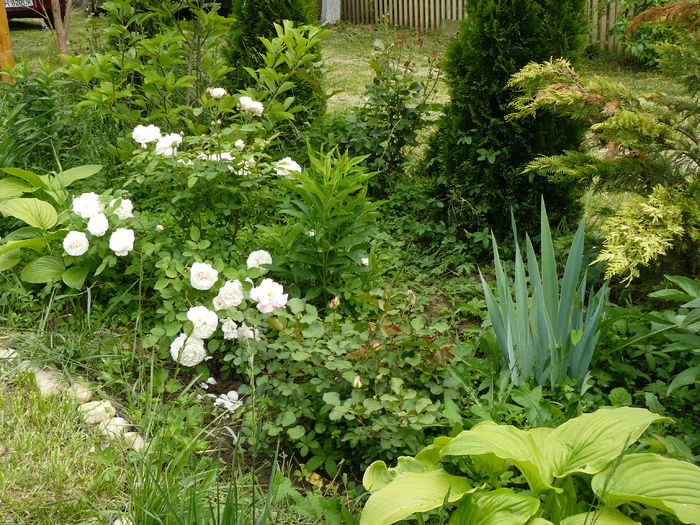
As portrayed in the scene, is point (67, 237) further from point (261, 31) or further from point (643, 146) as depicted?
point (261, 31)

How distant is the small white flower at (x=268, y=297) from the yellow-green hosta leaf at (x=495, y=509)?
1.01 metres

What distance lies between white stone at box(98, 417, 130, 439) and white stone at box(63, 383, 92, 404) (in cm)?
17

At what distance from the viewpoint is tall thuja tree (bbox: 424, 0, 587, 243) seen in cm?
379

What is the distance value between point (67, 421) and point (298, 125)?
10.8 feet

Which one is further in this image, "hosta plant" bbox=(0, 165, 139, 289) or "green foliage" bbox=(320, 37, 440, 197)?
"green foliage" bbox=(320, 37, 440, 197)

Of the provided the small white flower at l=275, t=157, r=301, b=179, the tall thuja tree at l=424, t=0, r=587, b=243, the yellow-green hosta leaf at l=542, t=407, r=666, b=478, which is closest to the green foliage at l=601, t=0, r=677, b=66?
the tall thuja tree at l=424, t=0, r=587, b=243

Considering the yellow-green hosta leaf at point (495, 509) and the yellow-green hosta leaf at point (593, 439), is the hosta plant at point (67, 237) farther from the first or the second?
the yellow-green hosta leaf at point (593, 439)

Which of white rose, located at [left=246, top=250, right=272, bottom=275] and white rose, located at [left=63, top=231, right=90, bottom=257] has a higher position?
white rose, located at [left=63, top=231, right=90, bottom=257]

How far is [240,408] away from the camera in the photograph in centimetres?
260

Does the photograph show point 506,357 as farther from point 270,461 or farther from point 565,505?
point 270,461

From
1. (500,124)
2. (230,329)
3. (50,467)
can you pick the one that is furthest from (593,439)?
(500,124)

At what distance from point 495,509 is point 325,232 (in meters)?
1.54

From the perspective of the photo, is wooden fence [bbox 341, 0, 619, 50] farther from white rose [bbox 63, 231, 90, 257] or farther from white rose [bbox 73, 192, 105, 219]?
white rose [bbox 63, 231, 90, 257]

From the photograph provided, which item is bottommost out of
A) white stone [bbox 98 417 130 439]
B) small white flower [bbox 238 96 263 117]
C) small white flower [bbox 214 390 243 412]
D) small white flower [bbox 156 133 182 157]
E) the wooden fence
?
small white flower [bbox 214 390 243 412]
